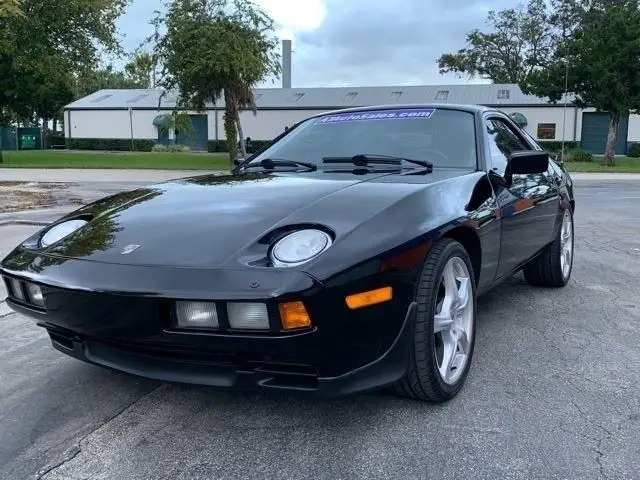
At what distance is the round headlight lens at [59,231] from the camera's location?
3059 millimetres

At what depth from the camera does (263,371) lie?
7.86ft

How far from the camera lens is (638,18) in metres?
28.0

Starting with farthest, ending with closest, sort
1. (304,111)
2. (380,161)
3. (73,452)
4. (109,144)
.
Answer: (109,144) → (304,111) → (380,161) → (73,452)

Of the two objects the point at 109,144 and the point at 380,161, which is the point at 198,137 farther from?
the point at 380,161

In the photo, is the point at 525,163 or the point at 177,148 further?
the point at 177,148

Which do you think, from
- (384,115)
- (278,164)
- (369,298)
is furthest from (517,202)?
(369,298)

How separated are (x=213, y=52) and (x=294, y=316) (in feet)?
78.0

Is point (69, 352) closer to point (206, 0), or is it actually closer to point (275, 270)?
point (275, 270)

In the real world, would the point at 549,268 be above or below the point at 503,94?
below

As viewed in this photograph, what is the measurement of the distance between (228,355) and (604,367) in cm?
221

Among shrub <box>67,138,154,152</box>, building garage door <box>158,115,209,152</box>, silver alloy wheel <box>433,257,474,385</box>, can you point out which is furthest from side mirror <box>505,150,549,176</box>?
shrub <box>67,138,154,152</box>

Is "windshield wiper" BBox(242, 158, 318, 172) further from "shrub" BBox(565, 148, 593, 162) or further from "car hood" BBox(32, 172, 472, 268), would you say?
"shrub" BBox(565, 148, 593, 162)

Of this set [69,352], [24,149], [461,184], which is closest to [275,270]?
[69,352]

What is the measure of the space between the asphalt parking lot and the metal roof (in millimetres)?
38876
